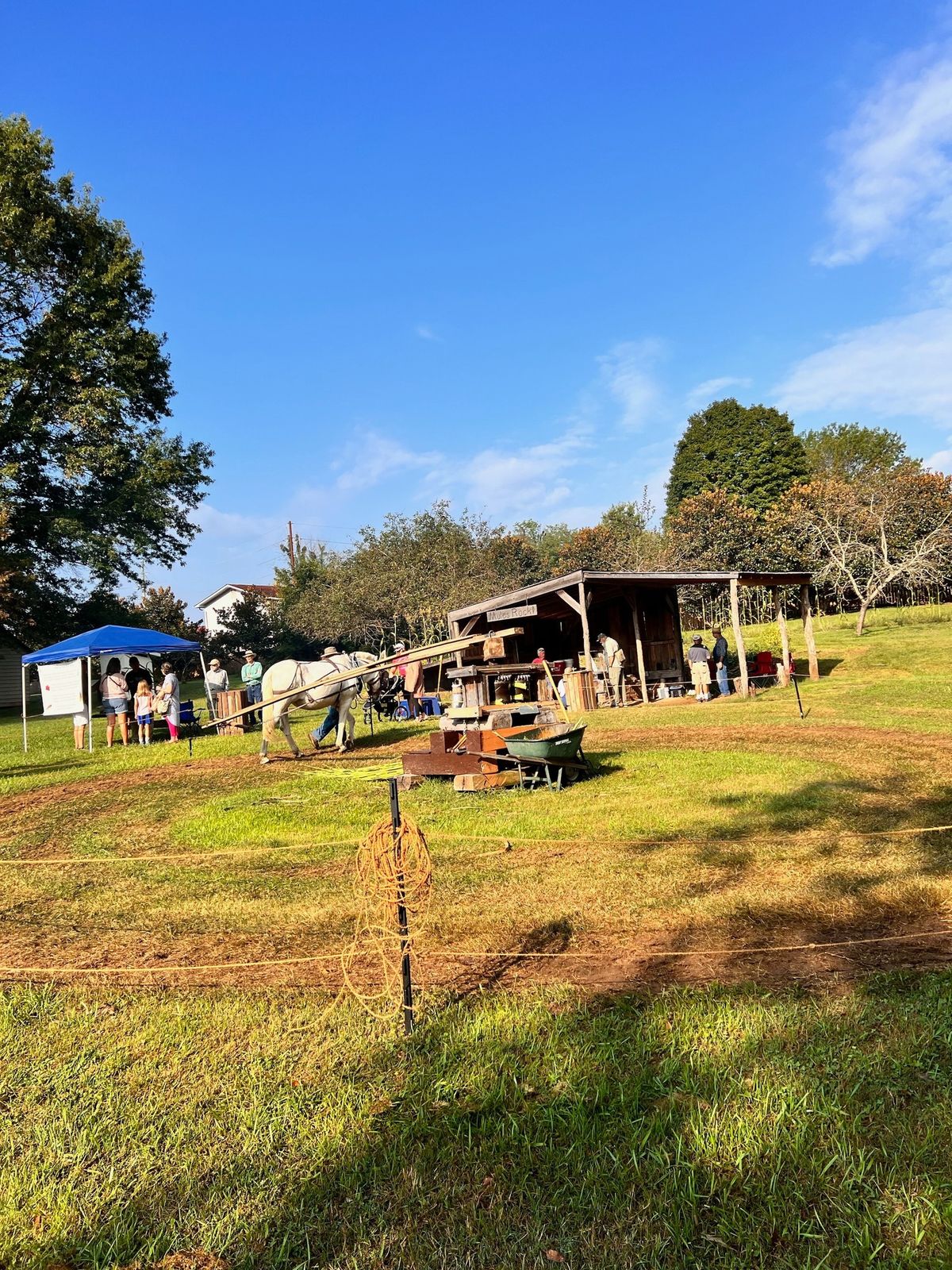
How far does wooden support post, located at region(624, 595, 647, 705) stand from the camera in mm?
20750

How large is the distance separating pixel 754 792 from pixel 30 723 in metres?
25.3

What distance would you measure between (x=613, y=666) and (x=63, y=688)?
13.1m

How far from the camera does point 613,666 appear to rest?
20094mm

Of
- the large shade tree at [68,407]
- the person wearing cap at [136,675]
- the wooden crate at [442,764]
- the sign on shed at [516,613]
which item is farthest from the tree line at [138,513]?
the wooden crate at [442,764]

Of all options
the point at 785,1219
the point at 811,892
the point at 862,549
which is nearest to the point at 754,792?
the point at 811,892

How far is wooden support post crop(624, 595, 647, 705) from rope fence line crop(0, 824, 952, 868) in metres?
13.3

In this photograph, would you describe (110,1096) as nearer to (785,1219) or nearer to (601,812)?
(785,1219)

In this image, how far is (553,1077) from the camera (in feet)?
10.5

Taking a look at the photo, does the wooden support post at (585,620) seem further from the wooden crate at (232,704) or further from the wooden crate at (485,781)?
the wooden crate at (485,781)

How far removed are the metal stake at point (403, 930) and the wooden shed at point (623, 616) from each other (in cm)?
1463

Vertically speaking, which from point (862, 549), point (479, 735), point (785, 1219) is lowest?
point (785, 1219)

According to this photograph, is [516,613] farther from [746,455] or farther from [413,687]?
[746,455]

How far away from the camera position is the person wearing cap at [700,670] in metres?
19.6

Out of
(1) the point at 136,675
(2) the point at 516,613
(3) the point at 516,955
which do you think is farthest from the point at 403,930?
(1) the point at 136,675
